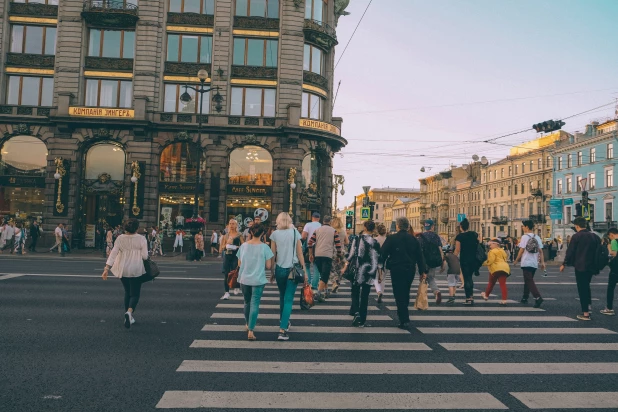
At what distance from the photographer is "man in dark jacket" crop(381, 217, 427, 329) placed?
344 inches

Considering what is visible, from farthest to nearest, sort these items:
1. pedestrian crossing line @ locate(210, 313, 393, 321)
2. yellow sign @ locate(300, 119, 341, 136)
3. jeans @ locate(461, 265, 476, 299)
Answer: yellow sign @ locate(300, 119, 341, 136)
jeans @ locate(461, 265, 476, 299)
pedestrian crossing line @ locate(210, 313, 393, 321)

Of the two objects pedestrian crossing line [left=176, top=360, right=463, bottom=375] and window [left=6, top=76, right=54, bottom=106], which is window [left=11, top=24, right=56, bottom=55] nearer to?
window [left=6, top=76, right=54, bottom=106]

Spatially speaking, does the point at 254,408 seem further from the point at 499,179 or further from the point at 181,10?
the point at 499,179

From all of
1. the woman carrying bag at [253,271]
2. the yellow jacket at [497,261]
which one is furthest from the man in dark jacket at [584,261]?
the woman carrying bag at [253,271]

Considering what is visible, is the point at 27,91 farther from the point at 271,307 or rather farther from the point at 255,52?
Answer: the point at 271,307

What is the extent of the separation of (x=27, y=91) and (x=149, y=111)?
8265 millimetres

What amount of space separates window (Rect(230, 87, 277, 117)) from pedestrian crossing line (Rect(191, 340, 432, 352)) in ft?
93.5

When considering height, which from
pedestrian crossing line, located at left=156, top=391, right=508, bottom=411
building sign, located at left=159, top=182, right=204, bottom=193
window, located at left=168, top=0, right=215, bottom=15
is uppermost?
window, located at left=168, top=0, right=215, bottom=15

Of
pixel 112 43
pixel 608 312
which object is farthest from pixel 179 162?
pixel 608 312

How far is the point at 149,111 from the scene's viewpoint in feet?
110

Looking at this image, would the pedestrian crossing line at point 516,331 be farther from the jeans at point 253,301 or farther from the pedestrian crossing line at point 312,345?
the jeans at point 253,301

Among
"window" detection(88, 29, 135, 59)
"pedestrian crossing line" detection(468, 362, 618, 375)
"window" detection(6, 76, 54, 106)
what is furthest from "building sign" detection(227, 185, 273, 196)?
"pedestrian crossing line" detection(468, 362, 618, 375)

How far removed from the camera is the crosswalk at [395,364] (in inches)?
195

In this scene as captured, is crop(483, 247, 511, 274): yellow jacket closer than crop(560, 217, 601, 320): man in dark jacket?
No
